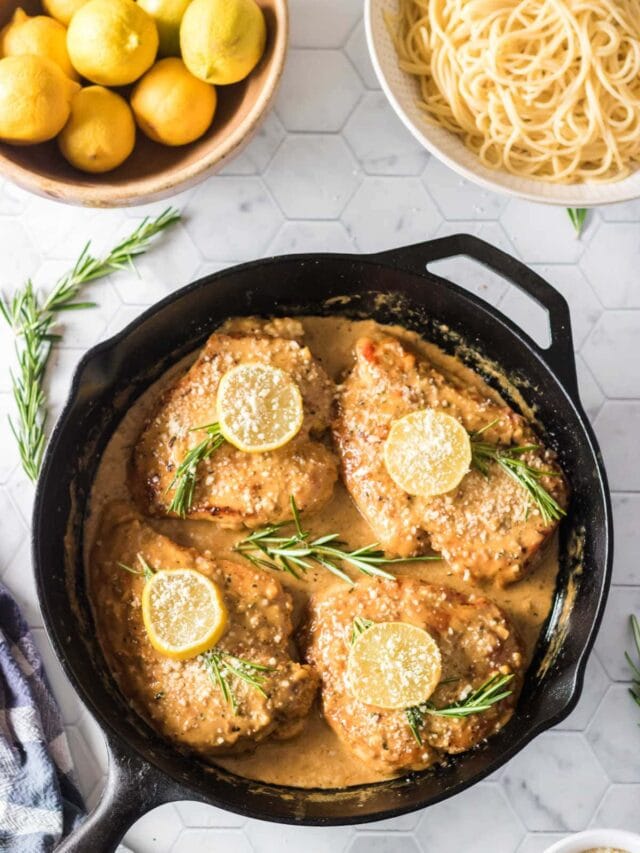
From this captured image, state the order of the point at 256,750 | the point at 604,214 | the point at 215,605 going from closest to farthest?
the point at 215,605
the point at 256,750
the point at 604,214

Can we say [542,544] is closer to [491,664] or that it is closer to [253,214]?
[491,664]

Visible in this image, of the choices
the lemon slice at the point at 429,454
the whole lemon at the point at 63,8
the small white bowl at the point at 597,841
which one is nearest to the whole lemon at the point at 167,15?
the whole lemon at the point at 63,8

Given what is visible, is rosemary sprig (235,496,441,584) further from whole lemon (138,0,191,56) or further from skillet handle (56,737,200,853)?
whole lemon (138,0,191,56)

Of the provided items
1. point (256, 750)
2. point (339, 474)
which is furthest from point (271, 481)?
point (256, 750)

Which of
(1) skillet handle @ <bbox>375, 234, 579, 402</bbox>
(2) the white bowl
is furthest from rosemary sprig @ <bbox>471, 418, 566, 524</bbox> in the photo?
(2) the white bowl

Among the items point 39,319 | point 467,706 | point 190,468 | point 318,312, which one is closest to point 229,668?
point 190,468
